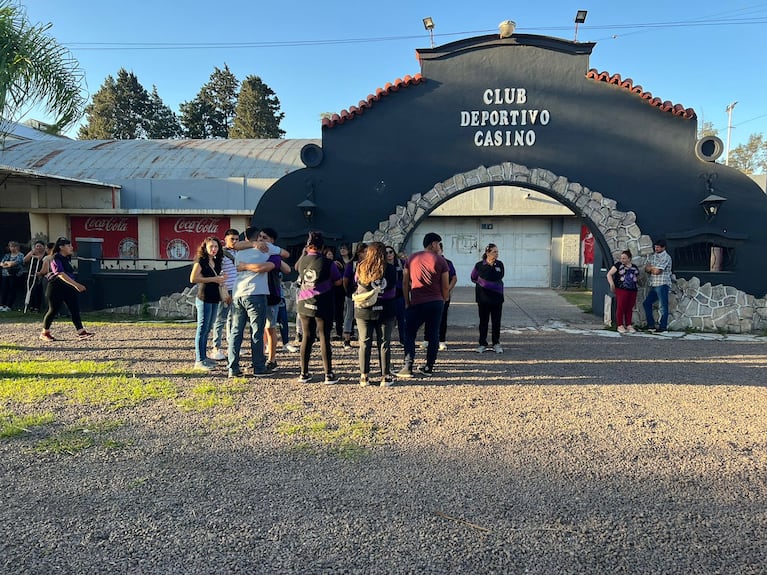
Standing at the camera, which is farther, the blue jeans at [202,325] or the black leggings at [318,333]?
the blue jeans at [202,325]

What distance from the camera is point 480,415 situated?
15.9 ft

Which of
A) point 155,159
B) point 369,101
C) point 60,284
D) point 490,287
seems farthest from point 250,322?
point 155,159

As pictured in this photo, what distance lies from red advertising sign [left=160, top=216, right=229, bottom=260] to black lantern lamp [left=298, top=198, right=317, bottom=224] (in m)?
9.42

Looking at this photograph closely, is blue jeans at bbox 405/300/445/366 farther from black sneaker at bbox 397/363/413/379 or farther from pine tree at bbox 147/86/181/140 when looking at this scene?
pine tree at bbox 147/86/181/140

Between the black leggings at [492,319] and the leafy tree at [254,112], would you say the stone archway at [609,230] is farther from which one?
the leafy tree at [254,112]

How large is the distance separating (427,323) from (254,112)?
4015 cm

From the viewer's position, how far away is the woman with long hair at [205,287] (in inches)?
247

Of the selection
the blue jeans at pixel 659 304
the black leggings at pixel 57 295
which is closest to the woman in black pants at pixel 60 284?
the black leggings at pixel 57 295

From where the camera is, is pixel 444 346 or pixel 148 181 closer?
pixel 444 346

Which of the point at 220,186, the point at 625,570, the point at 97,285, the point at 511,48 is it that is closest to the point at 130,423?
the point at 625,570

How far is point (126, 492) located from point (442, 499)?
2.02m

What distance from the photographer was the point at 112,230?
1881 cm

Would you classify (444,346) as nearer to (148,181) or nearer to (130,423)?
(130,423)

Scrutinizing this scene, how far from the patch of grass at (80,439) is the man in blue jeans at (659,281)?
8654 millimetres
